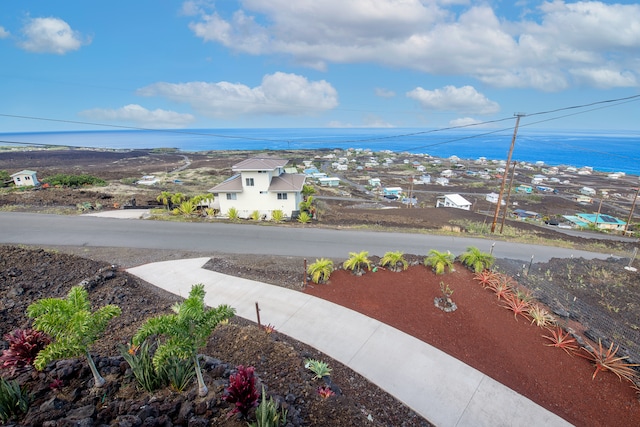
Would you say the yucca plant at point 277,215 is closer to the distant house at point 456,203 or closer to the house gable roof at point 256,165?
the house gable roof at point 256,165

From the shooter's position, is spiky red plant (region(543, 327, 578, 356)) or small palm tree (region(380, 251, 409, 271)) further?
small palm tree (region(380, 251, 409, 271))

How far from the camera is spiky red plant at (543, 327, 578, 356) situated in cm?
775

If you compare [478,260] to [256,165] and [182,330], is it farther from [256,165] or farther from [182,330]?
[256,165]

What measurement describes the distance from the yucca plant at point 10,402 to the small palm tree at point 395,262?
1012cm

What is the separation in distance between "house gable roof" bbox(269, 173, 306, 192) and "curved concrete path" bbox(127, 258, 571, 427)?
12.2 m

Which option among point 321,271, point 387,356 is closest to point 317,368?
point 387,356

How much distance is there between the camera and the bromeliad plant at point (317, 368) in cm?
612

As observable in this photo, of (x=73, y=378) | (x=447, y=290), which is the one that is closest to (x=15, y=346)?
(x=73, y=378)

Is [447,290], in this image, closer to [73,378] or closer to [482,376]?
[482,376]

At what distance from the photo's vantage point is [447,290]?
10.1 meters

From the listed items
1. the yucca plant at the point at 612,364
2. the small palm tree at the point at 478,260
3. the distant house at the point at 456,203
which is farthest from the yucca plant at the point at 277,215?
the distant house at the point at 456,203

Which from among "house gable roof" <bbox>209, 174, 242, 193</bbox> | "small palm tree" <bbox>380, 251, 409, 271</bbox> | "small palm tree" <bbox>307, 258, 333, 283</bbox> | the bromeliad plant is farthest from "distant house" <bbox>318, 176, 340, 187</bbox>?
the bromeliad plant

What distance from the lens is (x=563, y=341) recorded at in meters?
7.92

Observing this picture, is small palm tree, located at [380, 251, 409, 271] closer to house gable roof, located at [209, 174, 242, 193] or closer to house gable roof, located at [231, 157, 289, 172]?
house gable roof, located at [231, 157, 289, 172]
